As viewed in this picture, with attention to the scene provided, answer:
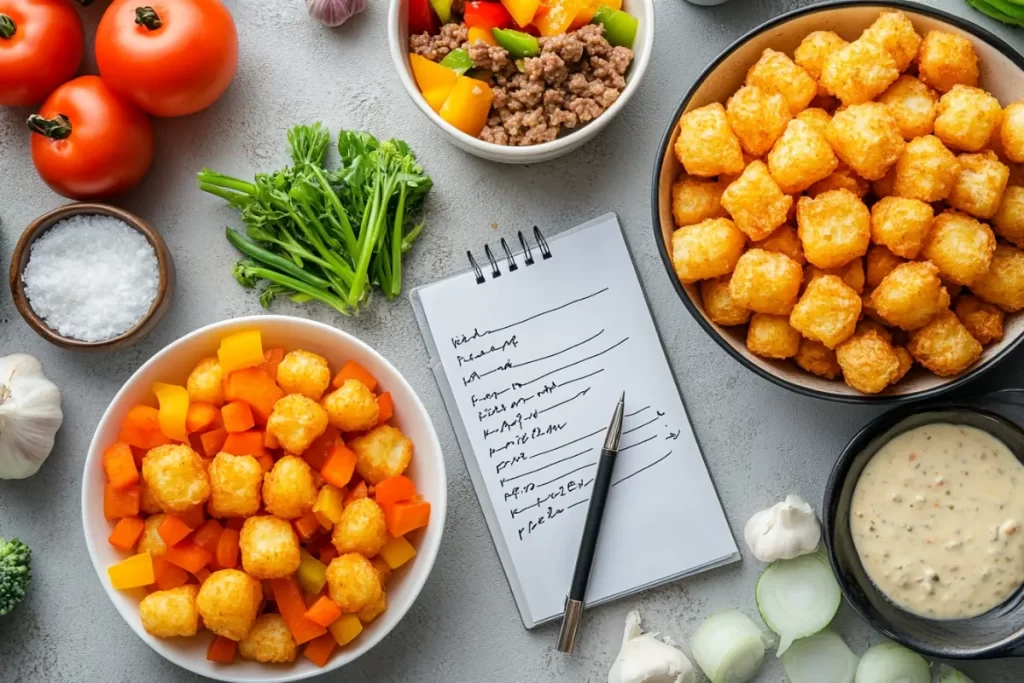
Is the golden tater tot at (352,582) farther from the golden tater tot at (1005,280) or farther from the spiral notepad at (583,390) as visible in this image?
the golden tater tot at (1005,280)

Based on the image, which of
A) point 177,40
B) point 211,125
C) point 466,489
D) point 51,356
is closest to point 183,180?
point 211,125

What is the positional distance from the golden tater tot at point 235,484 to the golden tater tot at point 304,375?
171 mm

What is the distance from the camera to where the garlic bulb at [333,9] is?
2.05 metres

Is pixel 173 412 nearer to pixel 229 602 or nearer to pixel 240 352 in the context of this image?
pixel 240 352

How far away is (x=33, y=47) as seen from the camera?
1962 mm

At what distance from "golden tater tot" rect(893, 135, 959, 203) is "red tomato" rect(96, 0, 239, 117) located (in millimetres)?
1414

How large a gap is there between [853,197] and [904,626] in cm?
91

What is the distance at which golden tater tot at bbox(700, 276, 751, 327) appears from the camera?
5.94ft

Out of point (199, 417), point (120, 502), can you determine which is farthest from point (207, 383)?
point (120, 502)

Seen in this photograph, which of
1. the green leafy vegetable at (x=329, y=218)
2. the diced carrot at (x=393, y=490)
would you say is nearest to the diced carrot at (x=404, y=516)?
the diced carrot at (x=393, y=490)

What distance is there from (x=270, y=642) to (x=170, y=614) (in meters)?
0.21

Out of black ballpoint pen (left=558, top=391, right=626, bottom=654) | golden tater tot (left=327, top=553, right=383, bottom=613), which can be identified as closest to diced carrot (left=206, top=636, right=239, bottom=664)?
golden tater tot (left=327, top=553, right=383, bottom=613)

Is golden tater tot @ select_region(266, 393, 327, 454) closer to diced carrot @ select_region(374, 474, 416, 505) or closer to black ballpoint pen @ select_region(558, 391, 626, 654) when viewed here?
diced carrot @ select_region(374, 474, 416, 505)

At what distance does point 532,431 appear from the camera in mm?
2090
